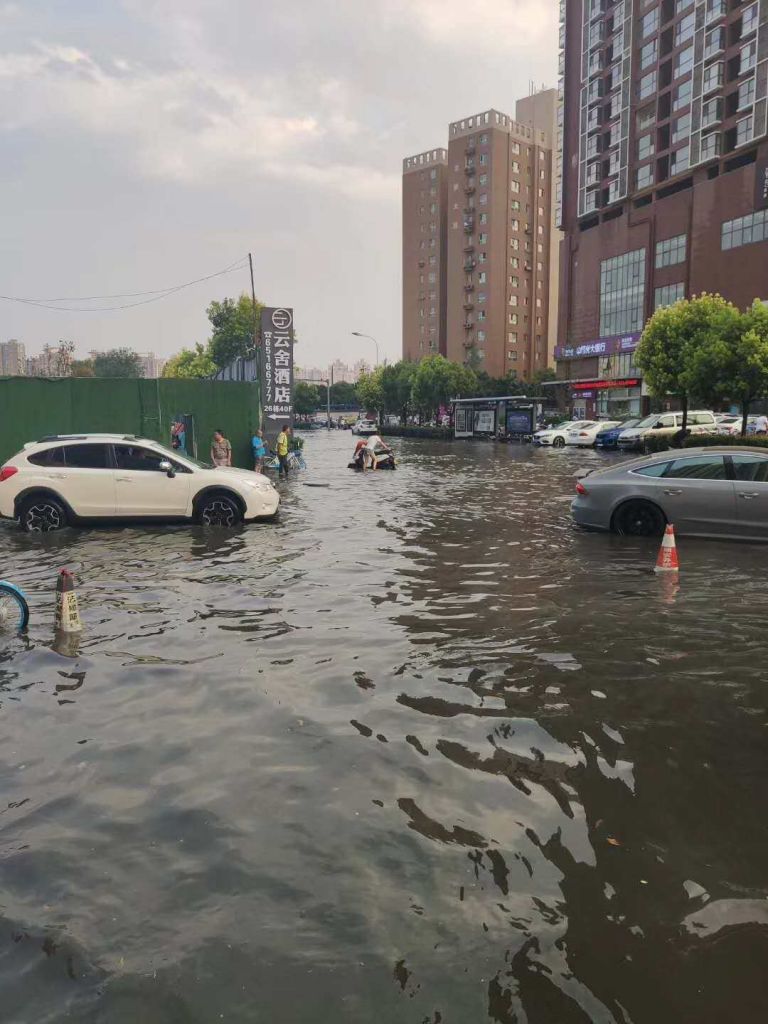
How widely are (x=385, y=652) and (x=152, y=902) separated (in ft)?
11.1

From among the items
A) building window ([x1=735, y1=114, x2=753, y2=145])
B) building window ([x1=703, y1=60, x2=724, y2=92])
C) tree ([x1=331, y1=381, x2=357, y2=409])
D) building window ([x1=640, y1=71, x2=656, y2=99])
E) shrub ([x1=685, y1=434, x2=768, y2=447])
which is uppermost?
building window ([x1=640, y1=71, x2=656, y2=99])

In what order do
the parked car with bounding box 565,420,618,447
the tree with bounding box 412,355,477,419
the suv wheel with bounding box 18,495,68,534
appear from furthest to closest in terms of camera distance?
the tree with bounding box 412,355,477,419
the parked car with bounding box 565,420,618,447
the suv wheel with bounding box 18,495,68,534

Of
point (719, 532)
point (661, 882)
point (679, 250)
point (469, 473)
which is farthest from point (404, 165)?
point (661, 882)

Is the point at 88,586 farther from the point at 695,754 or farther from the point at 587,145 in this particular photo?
the point at 587,145

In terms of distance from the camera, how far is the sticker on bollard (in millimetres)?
6773

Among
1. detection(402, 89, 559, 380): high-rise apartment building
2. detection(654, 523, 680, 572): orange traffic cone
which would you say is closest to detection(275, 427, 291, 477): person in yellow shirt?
detection(654, 523, 680, 572): orange traffic cone

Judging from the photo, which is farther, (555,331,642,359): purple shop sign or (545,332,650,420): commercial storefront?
(555,331,642,359): purple shop sign

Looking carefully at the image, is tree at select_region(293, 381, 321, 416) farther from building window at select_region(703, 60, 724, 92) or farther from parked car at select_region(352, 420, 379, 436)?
building window at select_region(703, 60, 724, 92)

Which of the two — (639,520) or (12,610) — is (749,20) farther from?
(12,610)

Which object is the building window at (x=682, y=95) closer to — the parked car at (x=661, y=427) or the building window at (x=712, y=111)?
the building window at (x=712, y=111)

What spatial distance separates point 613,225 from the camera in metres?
72.8

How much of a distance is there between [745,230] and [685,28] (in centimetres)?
1994

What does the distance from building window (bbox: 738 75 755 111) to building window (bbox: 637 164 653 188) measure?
408 inches

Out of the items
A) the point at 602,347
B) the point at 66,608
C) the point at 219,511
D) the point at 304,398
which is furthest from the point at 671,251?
the point at 66,608
